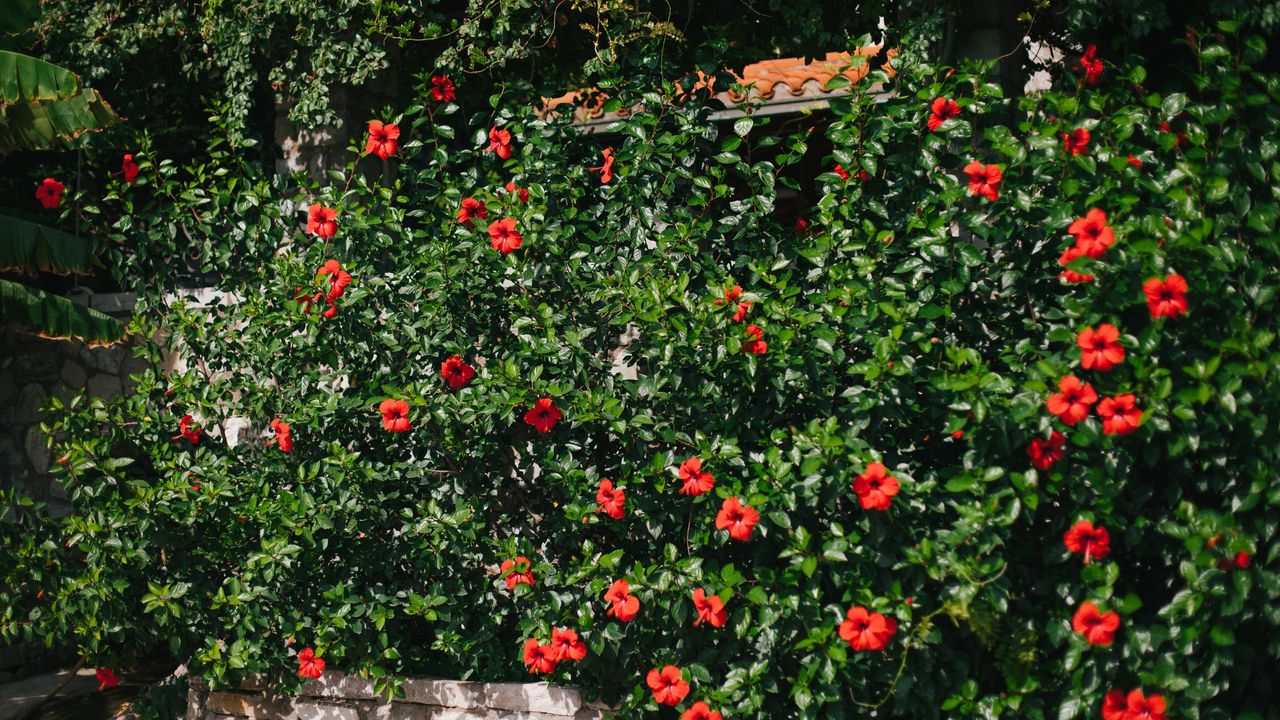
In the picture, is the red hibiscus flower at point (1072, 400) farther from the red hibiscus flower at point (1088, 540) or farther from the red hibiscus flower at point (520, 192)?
the red hibiscus flower at point (520, 192)

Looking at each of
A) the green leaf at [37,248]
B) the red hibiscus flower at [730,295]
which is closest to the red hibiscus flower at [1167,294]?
the red hibiscus flower at [730,295]

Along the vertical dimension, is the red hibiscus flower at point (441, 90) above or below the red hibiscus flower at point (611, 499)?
above

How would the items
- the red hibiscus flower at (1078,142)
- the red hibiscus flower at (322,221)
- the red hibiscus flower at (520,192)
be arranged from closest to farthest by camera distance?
1. the red hibiscus flower at (1078,142)
2. the red hibiscus flower at (520,192)
3. the red hibiscus flower at (322,221)

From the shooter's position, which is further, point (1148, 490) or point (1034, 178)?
point (1034, 178)

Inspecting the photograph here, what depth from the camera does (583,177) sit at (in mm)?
4926

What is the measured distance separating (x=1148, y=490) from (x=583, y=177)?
2.67 metres

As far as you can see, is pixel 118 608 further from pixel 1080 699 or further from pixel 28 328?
pixel 1080 699

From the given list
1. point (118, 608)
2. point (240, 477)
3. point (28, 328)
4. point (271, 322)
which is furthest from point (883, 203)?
point (28, 328)

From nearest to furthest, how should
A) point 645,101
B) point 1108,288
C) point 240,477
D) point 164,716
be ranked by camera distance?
point 1108,288 < point 645,101 < point 240,477 < point 164,716

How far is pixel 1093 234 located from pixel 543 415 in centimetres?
215

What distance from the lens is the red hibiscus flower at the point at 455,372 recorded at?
4.70m

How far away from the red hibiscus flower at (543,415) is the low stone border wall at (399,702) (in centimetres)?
118

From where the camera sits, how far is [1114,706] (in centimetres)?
352

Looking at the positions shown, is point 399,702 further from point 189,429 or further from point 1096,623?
point 1096,623
